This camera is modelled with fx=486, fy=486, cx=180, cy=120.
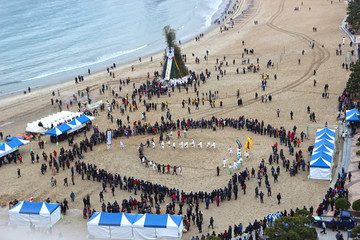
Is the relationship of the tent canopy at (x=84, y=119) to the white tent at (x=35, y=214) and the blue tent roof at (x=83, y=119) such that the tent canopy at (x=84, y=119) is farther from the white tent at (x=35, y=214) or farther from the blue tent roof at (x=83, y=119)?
the white tent at (x=35, y=214)

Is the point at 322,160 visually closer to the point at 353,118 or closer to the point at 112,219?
the point at 353,118

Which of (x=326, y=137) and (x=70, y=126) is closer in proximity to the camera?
(x=326, y=137)

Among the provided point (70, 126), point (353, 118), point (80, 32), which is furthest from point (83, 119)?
point (80, 32)

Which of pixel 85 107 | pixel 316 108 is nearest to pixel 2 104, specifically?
pixel 85 107

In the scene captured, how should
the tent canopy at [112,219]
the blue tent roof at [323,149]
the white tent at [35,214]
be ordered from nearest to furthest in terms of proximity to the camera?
the tent canopy at [112,219], the white tent at [35,214], the blue tent roof at [323,149]

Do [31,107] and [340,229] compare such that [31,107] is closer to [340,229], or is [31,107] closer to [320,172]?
[320,172]

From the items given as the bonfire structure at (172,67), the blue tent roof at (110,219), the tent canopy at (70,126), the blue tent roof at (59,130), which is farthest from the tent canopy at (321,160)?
the bonfire structure at (172,67)
